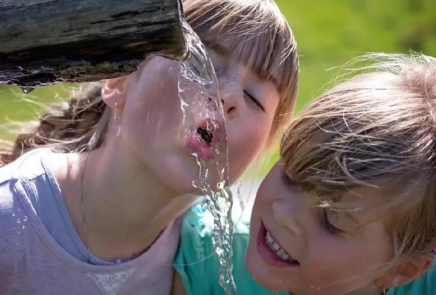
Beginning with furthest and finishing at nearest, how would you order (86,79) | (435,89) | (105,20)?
(435,89)
(86,79)
(105,20)

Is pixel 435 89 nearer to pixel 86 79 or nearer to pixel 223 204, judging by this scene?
pixel 223 204

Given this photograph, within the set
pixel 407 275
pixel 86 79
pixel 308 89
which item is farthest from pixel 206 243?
pixel 308 89

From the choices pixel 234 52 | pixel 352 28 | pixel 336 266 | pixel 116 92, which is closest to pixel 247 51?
pixel 234 52


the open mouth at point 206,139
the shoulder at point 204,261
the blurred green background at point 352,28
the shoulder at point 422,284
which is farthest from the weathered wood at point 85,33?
the blurred green background at point 352,28

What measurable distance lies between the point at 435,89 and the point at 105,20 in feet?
3.21

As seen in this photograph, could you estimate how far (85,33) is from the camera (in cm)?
142

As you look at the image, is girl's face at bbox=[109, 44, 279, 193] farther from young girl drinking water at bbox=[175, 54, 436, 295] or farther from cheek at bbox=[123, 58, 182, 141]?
young girl drinking water at bbox=[175, 54, 436, 295]

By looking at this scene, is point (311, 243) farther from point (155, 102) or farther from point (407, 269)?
point (155, 102)

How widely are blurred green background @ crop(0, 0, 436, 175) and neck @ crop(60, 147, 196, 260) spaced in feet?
10.6

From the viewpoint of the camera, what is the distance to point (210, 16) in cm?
218

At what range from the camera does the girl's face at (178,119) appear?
2070 millimetres

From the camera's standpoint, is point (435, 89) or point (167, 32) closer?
point (167, 32)

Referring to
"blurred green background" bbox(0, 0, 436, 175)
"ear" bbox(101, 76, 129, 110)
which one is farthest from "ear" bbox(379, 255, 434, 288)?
"blurred green background" bbox(0, 0, 436, 175)

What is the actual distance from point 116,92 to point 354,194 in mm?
771
